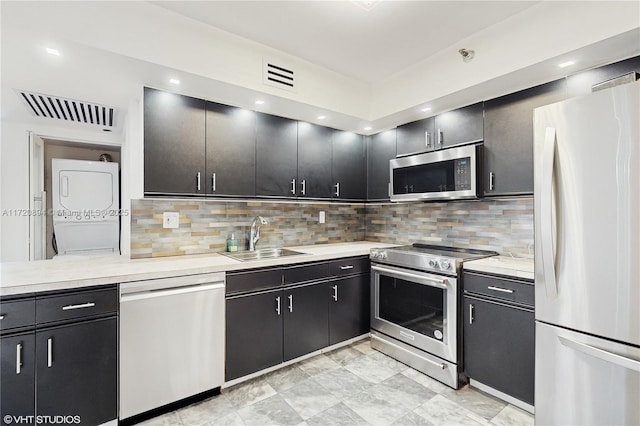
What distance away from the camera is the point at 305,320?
8.18 ft

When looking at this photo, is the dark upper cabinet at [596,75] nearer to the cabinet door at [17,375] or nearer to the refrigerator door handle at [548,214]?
the refrigerator door handle at [548,214]

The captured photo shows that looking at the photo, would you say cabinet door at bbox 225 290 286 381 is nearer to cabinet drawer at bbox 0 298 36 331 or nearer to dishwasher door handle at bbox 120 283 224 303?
dishwasher door handle at bbox 120 283 224 303

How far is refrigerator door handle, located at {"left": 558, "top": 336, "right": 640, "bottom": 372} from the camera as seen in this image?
1.25m

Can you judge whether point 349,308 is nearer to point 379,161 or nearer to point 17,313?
point 379,161

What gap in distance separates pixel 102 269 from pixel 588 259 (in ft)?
8.85

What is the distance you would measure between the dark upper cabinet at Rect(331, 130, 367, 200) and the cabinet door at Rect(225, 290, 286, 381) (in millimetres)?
1356

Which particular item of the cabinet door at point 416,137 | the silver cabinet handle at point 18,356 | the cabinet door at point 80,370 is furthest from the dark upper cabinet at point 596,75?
the silver cabinet handle at point 18,356

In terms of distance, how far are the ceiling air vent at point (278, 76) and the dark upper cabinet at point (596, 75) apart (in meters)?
1.94

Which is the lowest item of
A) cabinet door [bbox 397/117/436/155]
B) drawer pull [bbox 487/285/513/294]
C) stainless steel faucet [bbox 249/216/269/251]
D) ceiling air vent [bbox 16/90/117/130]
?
drawer pull [bbox 487/285/513/294]

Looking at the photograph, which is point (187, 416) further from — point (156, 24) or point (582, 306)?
point (156, 24)

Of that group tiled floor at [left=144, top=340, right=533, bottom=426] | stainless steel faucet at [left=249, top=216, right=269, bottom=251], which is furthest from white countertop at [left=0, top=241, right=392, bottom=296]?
tiled floor at [left=144, top=340, right=533, bottom=426]

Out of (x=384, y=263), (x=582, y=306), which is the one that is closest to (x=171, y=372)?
(x=384, y=263)

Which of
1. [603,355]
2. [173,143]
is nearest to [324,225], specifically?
[173,143]

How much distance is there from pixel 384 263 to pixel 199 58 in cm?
221
